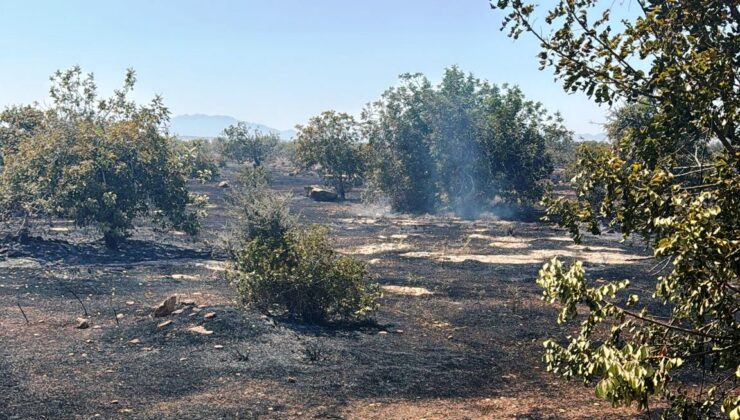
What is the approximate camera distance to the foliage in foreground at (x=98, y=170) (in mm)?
23922

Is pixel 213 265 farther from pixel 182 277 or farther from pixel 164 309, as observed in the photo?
pixel 164 309

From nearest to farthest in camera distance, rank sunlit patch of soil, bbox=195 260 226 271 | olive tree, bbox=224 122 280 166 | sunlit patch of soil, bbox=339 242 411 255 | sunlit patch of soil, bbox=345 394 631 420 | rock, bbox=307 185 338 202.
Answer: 1. sunlit patch of soil, bbox=345 394 631 420
2. sunlit patch of soil, bbox=195 260 226 271
3. sunlit patch of soil, bbox=339 242 411 255
4. rock, bbox=307 185 338 202
5. olive tree, bbox=224 122 280 166

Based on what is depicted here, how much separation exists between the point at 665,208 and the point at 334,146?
171ft

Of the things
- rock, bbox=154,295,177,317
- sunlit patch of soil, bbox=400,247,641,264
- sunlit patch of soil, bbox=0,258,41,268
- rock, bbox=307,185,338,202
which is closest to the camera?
rock, bbox=154,295,177,317

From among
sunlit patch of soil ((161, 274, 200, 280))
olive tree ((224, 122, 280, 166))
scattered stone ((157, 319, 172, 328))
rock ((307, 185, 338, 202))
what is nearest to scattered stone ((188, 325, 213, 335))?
scattered stone ((157, 319, 172, 328))

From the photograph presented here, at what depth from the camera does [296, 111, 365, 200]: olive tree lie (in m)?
55.3

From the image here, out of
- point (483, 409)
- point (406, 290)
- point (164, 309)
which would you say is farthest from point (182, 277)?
point (483, 409)

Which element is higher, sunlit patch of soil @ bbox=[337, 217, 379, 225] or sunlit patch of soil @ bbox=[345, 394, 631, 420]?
sunlit patch of soil @ bbox=[337, 217, 379, 225]

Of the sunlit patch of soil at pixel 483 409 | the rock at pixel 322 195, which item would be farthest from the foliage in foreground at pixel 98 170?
the rock at pixel 322 195

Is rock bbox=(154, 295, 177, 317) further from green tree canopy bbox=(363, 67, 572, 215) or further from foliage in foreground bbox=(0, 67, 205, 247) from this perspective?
green tree canopy bbox=(363, 67, 572, 215)

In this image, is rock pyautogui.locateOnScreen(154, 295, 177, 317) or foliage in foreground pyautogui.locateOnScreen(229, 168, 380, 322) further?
foliage in foreground pyautogui.locateOnScreen(229, 168, 380, 322)

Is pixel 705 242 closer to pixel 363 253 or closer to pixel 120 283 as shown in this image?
pixel 120 283

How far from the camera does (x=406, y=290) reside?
18.8 metres

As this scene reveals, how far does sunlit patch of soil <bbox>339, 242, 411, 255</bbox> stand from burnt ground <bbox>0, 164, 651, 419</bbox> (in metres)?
3.22
